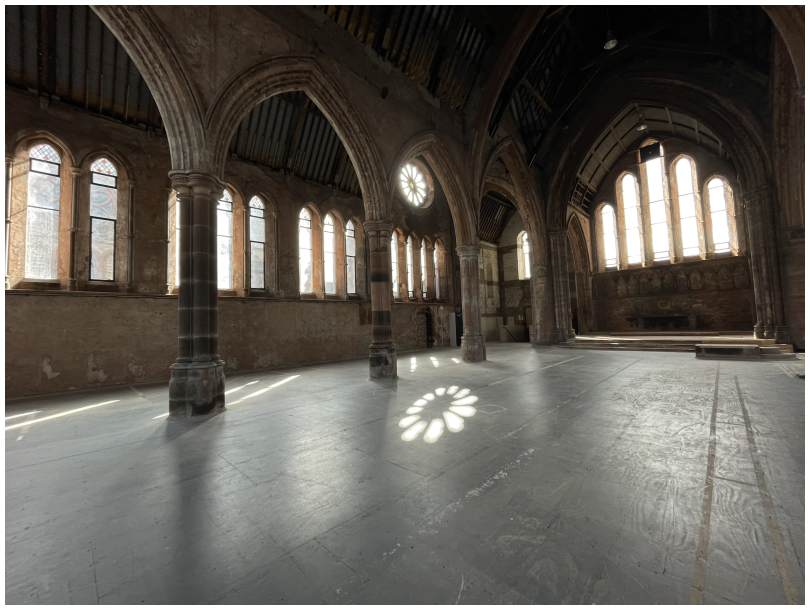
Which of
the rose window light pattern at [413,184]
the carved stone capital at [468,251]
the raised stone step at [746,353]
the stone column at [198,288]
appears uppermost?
the rose window light pattern at [413,184]

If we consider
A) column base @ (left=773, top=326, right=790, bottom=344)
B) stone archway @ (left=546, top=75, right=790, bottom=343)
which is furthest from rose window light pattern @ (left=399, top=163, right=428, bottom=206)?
column base @ (left=773, top=326, right=790, bottom=344)

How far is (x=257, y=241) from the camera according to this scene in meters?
11.3

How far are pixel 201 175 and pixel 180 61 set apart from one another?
1.73 metres

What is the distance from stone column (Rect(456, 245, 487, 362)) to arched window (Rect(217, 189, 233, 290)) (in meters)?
6.91

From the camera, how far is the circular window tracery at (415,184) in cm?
1588

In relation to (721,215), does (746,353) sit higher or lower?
lower

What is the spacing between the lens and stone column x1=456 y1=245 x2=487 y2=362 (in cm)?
1049

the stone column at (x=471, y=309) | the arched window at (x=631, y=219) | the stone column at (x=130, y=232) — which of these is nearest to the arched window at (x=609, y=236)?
the arched window at (x=631, y=219)

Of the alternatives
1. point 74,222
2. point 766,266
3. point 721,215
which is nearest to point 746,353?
point 766,266

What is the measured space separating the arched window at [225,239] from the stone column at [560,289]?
39.6 ft

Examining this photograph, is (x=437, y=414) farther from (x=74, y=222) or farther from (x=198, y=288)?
(x=74, y=222)

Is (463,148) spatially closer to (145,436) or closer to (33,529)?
(145,436)

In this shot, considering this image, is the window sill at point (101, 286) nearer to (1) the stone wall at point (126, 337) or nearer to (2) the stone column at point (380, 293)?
(1) the stone wall at point (126, 337)

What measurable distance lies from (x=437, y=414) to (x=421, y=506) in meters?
2.22
